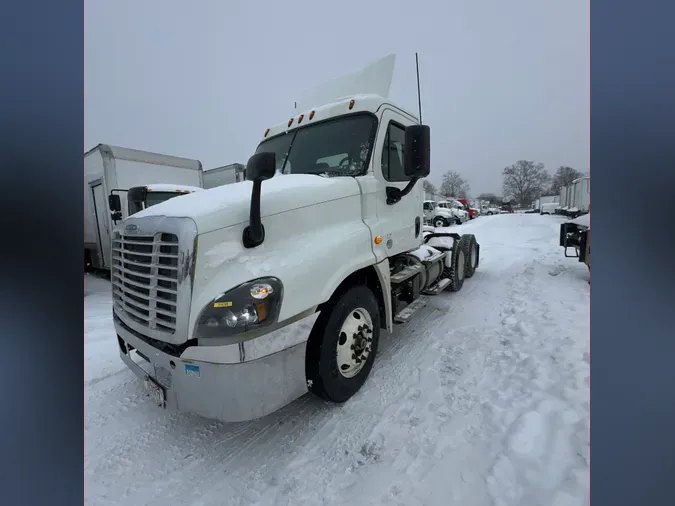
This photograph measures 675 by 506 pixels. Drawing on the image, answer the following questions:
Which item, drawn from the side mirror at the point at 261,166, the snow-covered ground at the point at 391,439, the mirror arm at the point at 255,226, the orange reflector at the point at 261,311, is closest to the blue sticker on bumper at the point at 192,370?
the orange reflector at the point at 261,311

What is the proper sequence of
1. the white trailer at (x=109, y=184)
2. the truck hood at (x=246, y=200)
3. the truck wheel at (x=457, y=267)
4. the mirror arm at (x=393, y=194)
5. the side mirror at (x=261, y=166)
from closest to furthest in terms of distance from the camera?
the side mirror at (x=261, y=166) < the truck hood at (x=246, y=200) < the mirror arm at (x=393, y=194) < the truck wheel at (x=457, y=267) < the white trailer at (x=109, y=184)

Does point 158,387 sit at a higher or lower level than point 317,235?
lower

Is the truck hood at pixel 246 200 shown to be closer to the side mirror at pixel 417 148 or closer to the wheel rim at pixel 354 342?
the side mirror at pixel 417 148

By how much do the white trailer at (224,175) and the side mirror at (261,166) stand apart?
8.51 meters

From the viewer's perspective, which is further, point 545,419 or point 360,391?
point 360,391

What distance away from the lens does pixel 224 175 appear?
1076 cm

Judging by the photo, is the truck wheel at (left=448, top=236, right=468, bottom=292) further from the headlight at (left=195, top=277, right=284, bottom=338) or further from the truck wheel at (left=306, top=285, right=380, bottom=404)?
the headlight at (left=195, top=277, right=284, bottom=338)

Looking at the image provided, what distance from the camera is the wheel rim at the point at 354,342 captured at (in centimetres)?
269

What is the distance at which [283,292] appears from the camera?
206 cm
